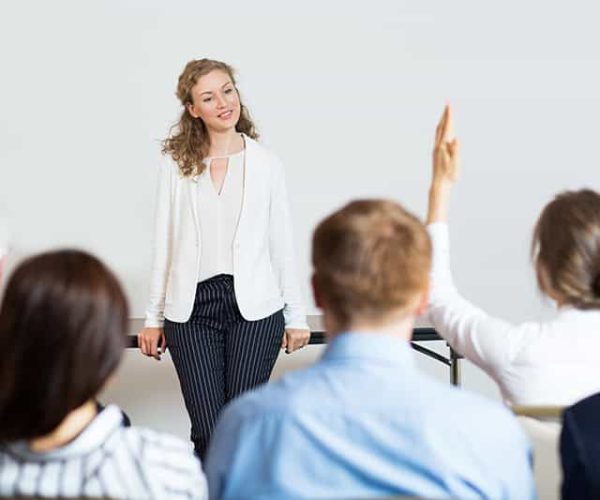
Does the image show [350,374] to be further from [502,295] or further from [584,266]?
[502,295]

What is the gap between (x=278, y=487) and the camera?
3.78 feet

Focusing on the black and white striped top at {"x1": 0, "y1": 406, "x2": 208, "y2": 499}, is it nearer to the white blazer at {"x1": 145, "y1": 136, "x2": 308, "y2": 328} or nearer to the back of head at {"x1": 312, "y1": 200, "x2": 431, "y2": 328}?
the back of head at {"x1": 312, "y1": 200, "x2": 431, "y2": 328}

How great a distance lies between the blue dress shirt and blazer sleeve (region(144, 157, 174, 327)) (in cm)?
146

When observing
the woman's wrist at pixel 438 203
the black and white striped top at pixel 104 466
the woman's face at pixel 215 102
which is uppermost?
the woman's face at pixel 215 102

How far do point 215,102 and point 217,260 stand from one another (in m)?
0.46

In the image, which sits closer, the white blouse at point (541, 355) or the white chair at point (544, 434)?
the white chair at point (544, 434)

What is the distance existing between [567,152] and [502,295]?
654 mm

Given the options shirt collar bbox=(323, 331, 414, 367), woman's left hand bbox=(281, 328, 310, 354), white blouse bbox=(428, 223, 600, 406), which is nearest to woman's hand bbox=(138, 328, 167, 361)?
woman's left hand bbox=(281, 328, 310, 354)

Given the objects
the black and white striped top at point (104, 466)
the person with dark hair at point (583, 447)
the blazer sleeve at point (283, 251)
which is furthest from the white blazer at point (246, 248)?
the person with dark hair at point (583, 447)

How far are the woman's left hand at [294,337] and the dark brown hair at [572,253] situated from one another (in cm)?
117

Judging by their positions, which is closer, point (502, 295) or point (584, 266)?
point (584, 266)

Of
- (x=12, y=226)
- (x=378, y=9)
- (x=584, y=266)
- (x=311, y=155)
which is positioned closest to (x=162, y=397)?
(x=12, y=226)

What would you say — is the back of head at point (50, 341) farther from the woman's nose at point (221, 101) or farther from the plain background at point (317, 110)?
the plain background at point (317, 110)

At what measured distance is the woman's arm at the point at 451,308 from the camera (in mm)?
1530
